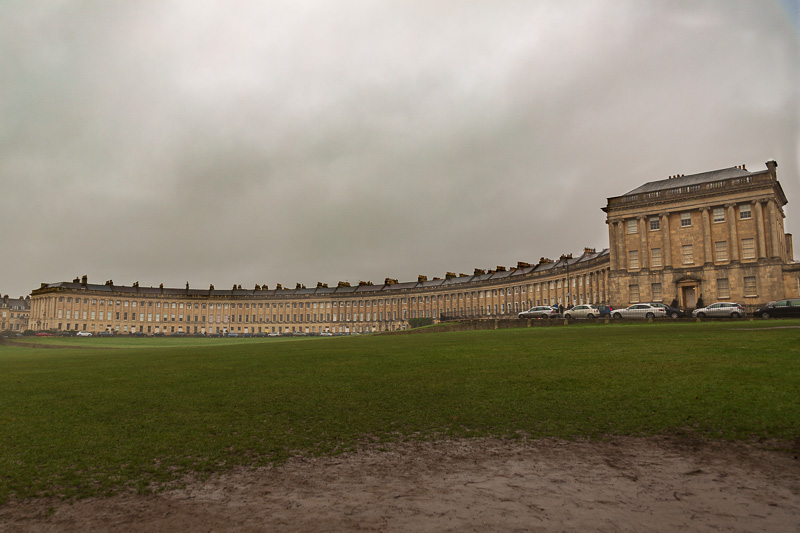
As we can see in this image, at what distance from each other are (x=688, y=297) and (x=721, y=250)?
6.34m

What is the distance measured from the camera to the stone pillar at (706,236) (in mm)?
58375

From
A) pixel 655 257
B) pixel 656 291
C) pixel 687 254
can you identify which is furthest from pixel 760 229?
pixel 656 291

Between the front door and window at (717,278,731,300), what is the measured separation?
265 centimetres

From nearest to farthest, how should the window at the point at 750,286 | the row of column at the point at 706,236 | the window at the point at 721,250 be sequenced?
the window at the point at 750,286 → the row of column at the point at 706,236 → the window at the point at 721,250

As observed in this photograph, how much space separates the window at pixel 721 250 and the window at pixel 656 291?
22.8ft

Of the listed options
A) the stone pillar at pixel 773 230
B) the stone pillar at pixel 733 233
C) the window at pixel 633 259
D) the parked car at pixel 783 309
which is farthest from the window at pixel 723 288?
the parked car at pixel 783 309

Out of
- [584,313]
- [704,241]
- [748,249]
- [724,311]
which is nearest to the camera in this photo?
[724,311]

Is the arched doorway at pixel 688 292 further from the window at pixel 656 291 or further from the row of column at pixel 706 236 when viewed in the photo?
the row of column at pixel 706 236

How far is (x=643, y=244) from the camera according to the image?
6238cm

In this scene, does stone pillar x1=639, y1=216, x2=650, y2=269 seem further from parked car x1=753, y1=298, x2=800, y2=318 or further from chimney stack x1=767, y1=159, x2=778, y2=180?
parked car x1=753, y1=298, x2=800, y2=318

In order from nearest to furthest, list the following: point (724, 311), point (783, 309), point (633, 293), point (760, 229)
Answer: point (783, 309) < point (724, 311) < point (760, 229) < point (633, 293)

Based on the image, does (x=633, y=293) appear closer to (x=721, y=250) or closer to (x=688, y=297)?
(x=688, y=297)

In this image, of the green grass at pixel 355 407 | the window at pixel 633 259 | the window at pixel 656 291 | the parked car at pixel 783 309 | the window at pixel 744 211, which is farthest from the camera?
the window at pixel 633 259

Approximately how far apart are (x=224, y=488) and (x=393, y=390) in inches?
266
